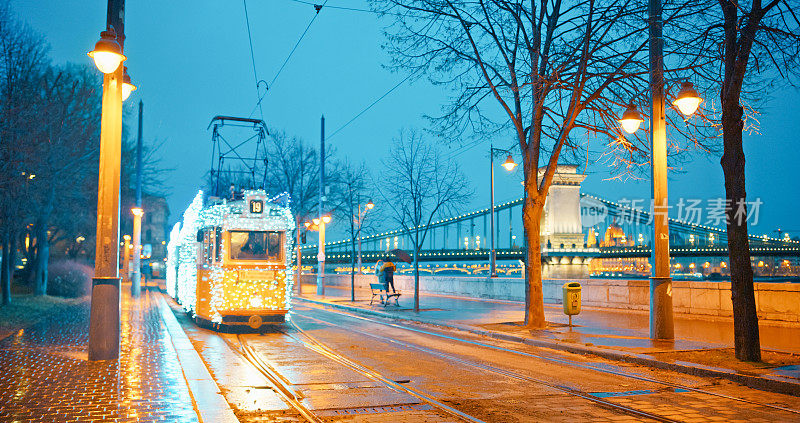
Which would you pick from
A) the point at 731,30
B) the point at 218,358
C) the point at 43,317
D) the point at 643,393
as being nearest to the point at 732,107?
the point at 731,30

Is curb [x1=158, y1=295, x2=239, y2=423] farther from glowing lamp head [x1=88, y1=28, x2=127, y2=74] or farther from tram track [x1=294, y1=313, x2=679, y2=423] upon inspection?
glowing lamp head [x1=88, y1=28, x2=127, y2=74]

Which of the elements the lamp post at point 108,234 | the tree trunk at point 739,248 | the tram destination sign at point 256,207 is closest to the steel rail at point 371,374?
the tram destination sign at point 256,207

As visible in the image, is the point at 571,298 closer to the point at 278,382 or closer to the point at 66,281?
the point at 278,382

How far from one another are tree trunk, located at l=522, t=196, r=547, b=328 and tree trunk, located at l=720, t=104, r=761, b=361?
567 centimetres

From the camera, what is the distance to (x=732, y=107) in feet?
34.2

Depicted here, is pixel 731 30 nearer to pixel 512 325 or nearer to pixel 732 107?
pixel 732 107

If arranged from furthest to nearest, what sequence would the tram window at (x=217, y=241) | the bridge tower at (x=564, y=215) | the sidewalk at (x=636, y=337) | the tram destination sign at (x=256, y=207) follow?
the bridge tower at (x=564, y=215) → the tram destination sign at (x=256, y=207) → the tram window at (x=217, y=241) → the sidewalk at (x=636, y=337)

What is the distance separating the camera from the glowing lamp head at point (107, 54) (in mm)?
9570

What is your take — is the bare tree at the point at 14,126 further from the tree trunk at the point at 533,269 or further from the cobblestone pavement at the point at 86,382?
the tree trunk at the point at 533,269

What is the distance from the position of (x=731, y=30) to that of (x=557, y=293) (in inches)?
643

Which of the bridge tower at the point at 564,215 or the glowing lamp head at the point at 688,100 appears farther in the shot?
the bridge tower at the point at 564,215

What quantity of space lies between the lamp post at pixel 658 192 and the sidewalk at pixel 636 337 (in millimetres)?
508

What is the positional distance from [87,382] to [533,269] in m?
10.4

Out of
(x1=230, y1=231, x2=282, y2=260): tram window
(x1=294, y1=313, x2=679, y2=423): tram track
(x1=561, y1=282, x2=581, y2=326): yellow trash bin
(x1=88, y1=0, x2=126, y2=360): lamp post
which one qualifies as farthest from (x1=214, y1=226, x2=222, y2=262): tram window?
(x1=561, y1=282, x2=581, y2=326): yellow trash bin
